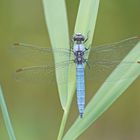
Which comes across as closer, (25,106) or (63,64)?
(63,64)

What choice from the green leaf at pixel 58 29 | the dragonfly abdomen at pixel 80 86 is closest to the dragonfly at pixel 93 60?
the dragonfly abdomen at pixel 80 86

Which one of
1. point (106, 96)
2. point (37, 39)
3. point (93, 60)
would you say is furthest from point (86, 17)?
point (37, 39)

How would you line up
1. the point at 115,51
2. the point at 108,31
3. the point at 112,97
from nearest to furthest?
the point at 112,97, the point at 115,51, the point at 108,31

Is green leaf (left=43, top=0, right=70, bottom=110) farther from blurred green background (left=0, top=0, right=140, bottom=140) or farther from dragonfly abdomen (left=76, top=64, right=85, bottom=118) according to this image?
blurred green background (left=0, top=0, right=140, bottom=140)

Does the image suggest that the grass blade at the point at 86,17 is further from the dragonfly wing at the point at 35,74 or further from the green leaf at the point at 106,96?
the dragonfly wing at the point at 35,74

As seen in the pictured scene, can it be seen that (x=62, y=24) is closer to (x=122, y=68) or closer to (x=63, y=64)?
(x=63, y=64)

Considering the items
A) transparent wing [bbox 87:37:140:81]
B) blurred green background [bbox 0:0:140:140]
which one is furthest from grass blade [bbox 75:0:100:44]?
blurred green background [bbox 0:0:140:140]

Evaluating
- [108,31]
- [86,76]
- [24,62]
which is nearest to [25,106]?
[24,62]
